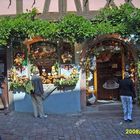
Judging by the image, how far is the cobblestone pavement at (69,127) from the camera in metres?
11.0

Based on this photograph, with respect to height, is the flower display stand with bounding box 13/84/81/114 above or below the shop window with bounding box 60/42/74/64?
below

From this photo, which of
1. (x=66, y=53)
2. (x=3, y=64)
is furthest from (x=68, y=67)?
(x=3, y=64)

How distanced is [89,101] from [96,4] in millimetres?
3248

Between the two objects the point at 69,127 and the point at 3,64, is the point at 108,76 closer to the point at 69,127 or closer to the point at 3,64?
the point at 3,64

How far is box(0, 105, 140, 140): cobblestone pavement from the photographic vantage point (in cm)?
1102

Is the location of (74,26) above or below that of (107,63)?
above

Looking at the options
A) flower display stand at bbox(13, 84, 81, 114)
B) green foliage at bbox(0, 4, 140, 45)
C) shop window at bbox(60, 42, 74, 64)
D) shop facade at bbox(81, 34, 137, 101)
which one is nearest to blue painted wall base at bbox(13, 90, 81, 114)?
flower display stand at bbox(13, 84, 81, 114)

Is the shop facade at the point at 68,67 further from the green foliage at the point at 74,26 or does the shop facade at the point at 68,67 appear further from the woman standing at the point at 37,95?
the green foliage at the point at 74,26

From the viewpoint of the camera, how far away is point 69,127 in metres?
12.5

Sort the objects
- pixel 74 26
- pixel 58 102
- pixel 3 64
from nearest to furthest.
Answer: pixel 74 26
pixel 58 102
pixel 3 64

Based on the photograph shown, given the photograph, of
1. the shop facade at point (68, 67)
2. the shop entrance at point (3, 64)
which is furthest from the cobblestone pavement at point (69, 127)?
the shop entrance at point (3, 64)

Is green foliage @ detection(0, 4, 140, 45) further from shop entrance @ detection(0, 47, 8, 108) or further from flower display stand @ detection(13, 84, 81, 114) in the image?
flower display stand @ detection(13, 84, 81, 114)

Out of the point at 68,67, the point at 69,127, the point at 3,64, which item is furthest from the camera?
the point at 3,64

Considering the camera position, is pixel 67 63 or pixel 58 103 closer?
pixel 58 103
